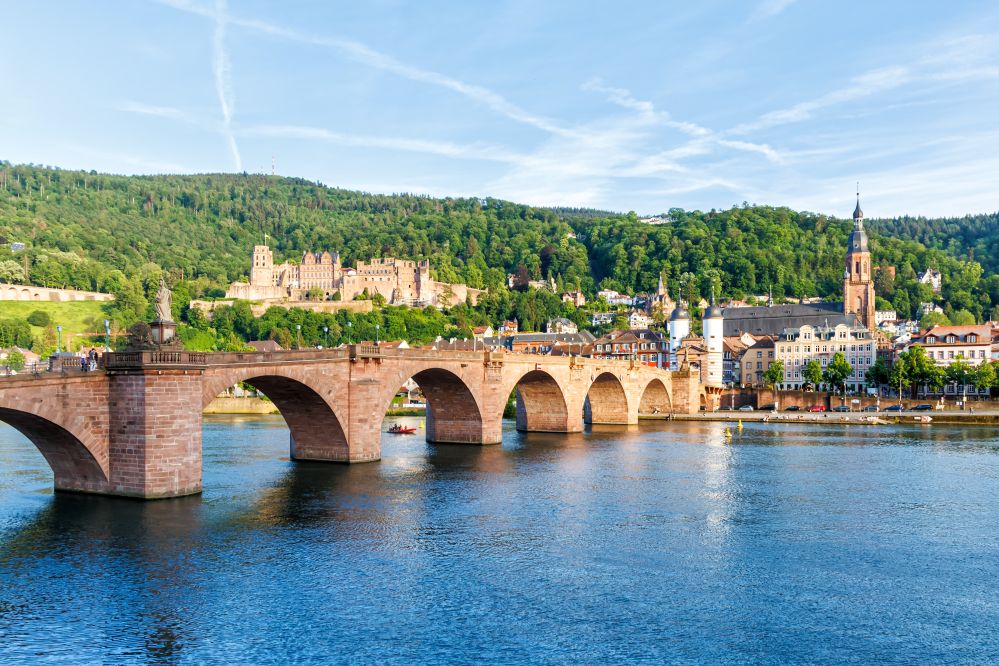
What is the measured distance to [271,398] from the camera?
46.8 meters

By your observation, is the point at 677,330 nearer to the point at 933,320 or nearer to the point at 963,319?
the point at 933,320

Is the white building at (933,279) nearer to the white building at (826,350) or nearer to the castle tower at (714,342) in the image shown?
the white building at (826,350)

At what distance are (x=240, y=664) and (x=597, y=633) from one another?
26.6 feet

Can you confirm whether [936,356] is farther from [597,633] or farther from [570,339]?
[597,633]

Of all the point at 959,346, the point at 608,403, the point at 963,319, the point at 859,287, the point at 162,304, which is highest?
the point at 859,287

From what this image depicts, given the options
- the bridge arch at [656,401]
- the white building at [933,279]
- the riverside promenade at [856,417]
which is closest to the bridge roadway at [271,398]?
the bridge arch at [656,401]

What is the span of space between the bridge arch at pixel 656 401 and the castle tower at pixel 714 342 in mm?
21938

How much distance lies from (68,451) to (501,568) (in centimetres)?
1751

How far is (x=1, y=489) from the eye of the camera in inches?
1565

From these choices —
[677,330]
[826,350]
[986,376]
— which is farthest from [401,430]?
[826,350]

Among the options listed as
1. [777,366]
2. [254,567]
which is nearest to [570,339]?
[777,366]

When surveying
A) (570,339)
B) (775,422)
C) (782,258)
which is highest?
(782,258)

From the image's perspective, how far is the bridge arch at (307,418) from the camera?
1744 inches

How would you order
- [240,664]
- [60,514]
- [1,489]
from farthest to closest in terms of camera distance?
[1,489]
[60,514]
[240,664]
